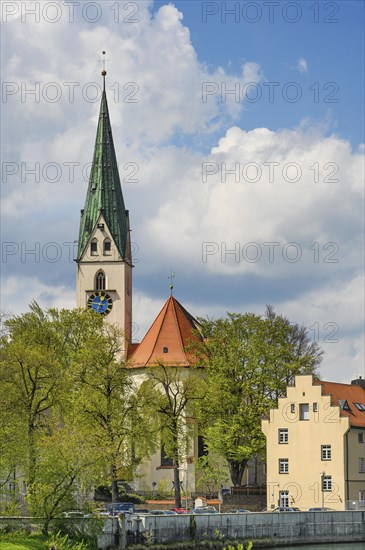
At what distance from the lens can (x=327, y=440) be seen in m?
78.1

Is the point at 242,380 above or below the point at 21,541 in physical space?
above

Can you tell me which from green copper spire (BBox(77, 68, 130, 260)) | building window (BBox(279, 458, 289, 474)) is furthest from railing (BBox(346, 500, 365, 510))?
green copper spire (BBox(77, 68, 130, 260))

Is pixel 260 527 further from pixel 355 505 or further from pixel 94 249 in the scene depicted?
pixel 94 249

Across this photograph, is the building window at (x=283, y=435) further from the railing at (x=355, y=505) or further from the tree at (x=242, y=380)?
the railing at (x=355, y=505)

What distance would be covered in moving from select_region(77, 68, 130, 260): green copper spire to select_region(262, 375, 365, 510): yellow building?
3880 centimetres

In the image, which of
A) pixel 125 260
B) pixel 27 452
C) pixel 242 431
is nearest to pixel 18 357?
pixel 27 452

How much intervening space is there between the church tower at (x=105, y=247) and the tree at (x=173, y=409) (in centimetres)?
2736

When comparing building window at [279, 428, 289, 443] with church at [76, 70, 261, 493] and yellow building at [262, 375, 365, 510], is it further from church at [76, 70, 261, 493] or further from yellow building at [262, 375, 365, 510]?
church at [76, 70, 261, 493]

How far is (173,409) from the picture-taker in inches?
3273

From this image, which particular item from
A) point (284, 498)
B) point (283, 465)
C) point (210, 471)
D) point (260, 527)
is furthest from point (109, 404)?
point (260, 527)

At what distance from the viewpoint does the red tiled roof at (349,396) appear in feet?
261

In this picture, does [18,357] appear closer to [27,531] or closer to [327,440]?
[27,531]

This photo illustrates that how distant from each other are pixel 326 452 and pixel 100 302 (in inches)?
1618

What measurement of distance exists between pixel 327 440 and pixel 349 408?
438 centimetres
